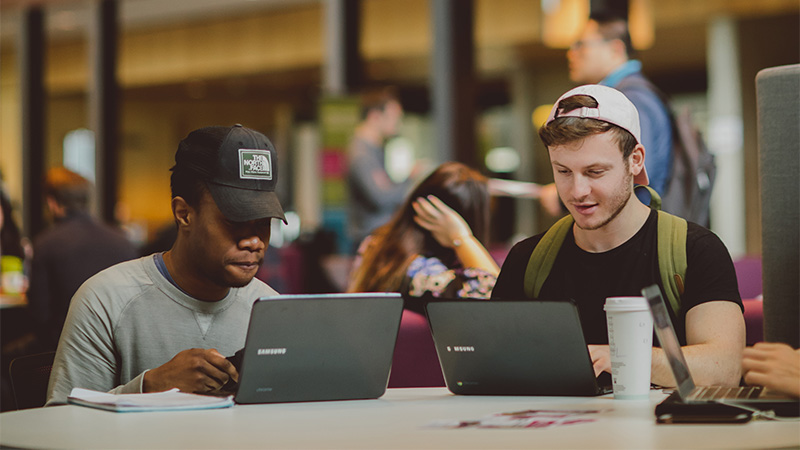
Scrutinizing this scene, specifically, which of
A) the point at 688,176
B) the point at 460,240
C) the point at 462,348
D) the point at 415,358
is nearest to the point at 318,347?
the point at 462,348

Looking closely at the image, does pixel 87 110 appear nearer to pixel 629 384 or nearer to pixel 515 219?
pixel 515 219

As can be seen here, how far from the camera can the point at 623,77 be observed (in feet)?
13.8

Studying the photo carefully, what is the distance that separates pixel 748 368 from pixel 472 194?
5.85ft

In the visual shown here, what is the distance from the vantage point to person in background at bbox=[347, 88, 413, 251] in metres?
6.61

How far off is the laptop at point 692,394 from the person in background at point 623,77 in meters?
2.27

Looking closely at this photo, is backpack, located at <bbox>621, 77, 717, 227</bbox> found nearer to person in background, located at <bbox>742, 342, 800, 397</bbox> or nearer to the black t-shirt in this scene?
the black t-shirt

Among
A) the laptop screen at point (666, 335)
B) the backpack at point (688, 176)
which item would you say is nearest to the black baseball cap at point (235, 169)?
the laptop screen at point (666, 335)

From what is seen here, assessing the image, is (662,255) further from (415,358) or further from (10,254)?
(10,254)

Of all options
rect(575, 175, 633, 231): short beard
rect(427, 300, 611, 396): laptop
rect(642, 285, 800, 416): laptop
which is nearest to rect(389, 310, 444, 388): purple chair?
rect(575, 175, 633, 231): short beard

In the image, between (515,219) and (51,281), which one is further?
(515,219)

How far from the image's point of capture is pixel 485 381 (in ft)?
6.28

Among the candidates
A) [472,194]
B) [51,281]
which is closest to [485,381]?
[472,194]

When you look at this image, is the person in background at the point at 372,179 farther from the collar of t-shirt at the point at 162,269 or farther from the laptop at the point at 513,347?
the laptop at the point at 513,347

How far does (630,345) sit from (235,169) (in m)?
0.84
